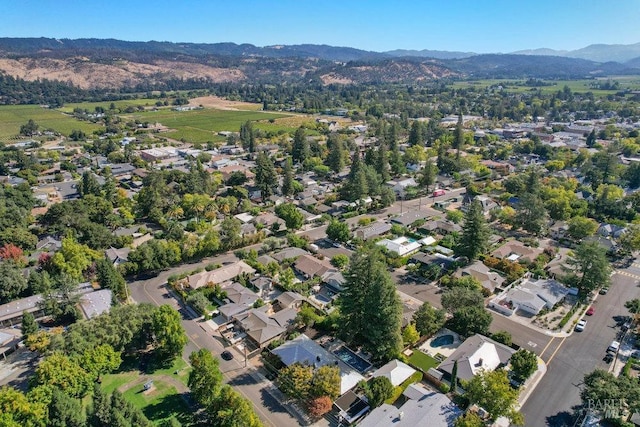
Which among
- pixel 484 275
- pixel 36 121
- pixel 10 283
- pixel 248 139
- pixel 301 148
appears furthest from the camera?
pixel 36 121

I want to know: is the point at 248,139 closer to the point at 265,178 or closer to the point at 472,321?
the point at 265,178

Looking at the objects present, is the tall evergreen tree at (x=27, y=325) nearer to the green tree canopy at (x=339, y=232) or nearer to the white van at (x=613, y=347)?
the green tree canopy at (x=339, y=232)

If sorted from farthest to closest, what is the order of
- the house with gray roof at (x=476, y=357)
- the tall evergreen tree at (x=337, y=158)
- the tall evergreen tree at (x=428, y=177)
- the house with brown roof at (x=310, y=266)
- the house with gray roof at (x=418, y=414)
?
the tall evergreen tree at (x=337, y=158), the tall evergreen tree at (x=428, y=177), the house with brown roof at (x=310, y=266), the house with gray roof at (x=476, y=357), the house with gray roof at (x=418, y=414)

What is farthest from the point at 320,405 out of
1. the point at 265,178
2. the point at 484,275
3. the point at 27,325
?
the point at 265,178

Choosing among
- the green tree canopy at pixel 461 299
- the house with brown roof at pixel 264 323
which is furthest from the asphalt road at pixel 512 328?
the house with brown roof at pixel 264 323

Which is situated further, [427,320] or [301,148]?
[301,148]

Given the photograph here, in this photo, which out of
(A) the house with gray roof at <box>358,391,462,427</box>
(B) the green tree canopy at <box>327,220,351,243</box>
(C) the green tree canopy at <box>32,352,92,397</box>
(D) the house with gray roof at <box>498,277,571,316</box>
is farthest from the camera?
(B) the green tree canopy at <box>327,220,351,243</box>

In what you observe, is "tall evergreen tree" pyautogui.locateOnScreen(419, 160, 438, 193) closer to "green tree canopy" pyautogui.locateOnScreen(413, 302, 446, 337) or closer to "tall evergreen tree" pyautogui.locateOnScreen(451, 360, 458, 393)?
"green tree canopy" pyautogui.locateOnScreen(413, 302, 446, 337)

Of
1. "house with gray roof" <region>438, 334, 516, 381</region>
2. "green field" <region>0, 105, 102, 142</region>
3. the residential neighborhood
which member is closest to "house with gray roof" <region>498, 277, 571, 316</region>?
the residential neighborhood
